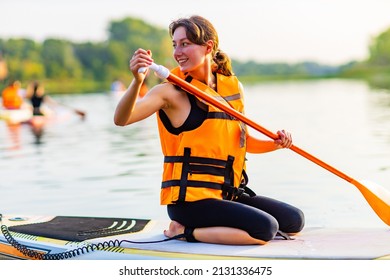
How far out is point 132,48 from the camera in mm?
40562

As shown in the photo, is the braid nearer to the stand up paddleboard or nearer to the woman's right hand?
the woman's right hand

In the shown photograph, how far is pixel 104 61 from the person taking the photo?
33875mm

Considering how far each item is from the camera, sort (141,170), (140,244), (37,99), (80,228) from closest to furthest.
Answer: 1. (140,244)
2. (80,228)
3. (141,170)
4. (37,99)

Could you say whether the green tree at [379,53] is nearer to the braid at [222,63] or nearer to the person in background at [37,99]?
the person in background at [37,99]

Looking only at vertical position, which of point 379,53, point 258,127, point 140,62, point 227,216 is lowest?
point 227,216

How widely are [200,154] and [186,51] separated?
41cm

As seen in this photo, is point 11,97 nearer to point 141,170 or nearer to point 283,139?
point 141,170

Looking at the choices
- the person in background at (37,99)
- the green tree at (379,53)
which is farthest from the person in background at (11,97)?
the green tree at (379,53)

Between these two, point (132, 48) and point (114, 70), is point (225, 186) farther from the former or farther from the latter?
point (132, 48)

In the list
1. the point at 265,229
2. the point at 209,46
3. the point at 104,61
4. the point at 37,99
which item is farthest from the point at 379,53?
the point at 265,229

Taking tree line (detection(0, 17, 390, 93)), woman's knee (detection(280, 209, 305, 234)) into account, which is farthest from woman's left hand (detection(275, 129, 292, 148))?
tree line (detection(0, 17, 390, 93))

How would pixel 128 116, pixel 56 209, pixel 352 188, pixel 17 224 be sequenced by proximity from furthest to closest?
pixel 352 188, pixel 56 209, pixel 17 224, pixel 128 116

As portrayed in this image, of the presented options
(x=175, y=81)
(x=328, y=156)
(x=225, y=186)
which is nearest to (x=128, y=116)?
(x=175, y=81)

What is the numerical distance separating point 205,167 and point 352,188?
3.14 metres
